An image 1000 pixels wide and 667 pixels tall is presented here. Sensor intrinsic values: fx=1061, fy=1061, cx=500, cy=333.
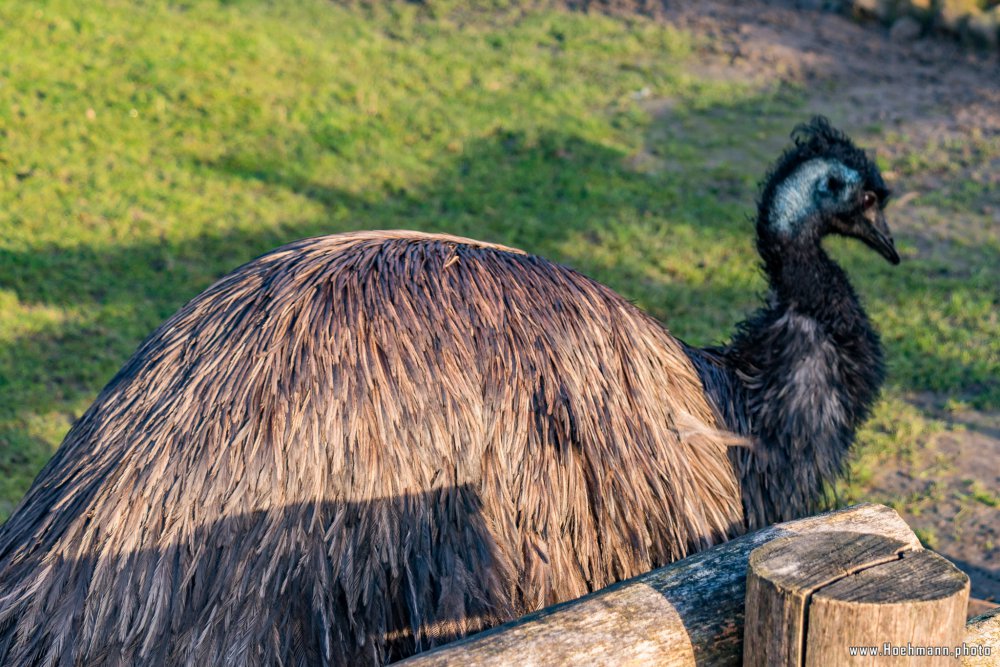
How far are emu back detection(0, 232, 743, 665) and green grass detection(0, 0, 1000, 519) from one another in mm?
2033

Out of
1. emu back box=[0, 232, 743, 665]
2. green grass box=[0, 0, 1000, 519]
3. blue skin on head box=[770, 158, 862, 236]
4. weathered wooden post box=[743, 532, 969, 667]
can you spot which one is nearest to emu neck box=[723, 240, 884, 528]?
blue skin on head box=[770, 158, 862, 236]

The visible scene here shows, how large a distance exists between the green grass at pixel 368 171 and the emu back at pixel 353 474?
2033 millimetres

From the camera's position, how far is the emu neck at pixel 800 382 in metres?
3.30

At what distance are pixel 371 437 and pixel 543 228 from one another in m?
4.56

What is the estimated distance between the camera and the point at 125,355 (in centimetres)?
538

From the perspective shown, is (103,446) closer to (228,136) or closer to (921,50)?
(228,136)

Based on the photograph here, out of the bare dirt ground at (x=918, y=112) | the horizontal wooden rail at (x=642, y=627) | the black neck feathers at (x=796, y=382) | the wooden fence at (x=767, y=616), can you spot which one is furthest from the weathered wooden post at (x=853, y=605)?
the bare dirt ground at (x=918, y=112)

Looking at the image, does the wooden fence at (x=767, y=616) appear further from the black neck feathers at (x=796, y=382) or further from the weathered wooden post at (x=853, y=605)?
the black neck feathers at (x=796, y=382)

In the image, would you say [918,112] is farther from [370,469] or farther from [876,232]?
[370,469]

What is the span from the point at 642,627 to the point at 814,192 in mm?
2154

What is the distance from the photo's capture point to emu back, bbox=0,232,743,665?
243cm

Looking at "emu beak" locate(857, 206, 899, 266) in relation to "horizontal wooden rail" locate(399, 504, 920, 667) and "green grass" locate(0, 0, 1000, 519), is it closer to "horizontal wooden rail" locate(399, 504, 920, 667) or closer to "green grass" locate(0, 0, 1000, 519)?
"green grass" locate(0, 0, 1000, 519)

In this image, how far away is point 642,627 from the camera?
1.98m

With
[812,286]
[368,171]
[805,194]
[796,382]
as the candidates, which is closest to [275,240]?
[368,171]
